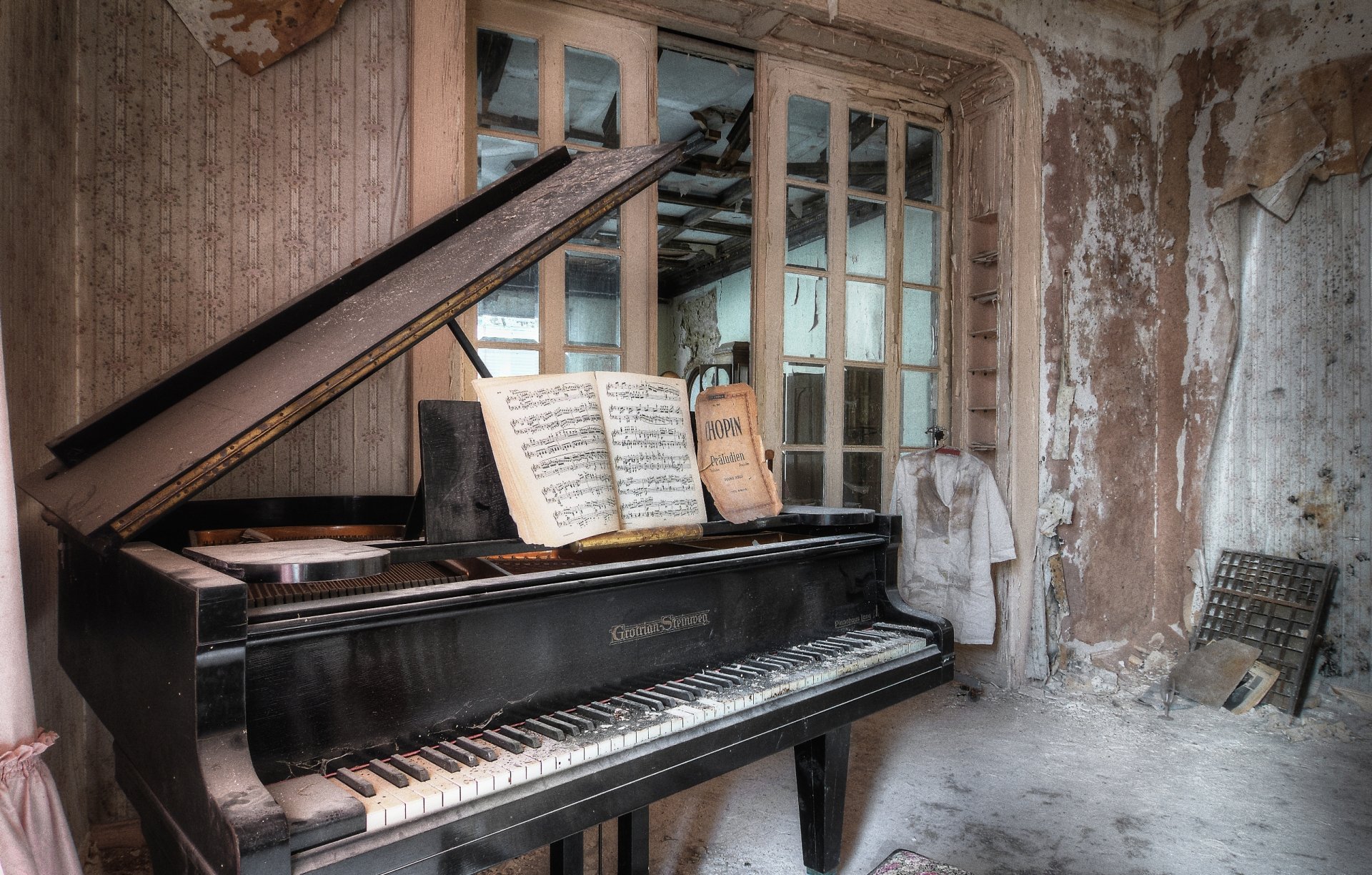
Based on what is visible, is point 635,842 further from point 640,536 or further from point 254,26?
point 254,26

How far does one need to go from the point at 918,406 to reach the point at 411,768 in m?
3.35

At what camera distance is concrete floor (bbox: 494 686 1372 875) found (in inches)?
85.7

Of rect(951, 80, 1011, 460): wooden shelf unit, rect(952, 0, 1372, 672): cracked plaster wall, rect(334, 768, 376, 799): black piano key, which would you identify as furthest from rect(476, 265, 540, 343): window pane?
rect(952, 0, 1372, 672): cracked plaster wall

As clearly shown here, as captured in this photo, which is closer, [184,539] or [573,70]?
[184,539]

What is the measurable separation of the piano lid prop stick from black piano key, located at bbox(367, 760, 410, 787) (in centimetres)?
46

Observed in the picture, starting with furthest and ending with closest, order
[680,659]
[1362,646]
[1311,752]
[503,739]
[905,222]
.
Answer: [905,222], [1362,646], [1311,752], [680,659], [503,739]

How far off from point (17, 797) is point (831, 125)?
143 inches

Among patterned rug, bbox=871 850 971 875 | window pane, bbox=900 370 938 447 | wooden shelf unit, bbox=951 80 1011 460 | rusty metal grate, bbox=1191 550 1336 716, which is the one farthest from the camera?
window pane, bbox=900 370 938 447

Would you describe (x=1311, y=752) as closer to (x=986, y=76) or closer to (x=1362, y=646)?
(x=1362, y=646)

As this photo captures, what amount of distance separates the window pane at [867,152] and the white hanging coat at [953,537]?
1.34 m

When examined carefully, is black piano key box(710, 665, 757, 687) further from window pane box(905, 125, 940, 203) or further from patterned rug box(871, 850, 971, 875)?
window pane box(905, 125, 940, 203)

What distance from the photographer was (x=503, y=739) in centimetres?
119

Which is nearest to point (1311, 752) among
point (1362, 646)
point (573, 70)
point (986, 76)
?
point (1362, 646)

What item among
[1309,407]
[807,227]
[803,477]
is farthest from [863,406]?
[1309,407]
